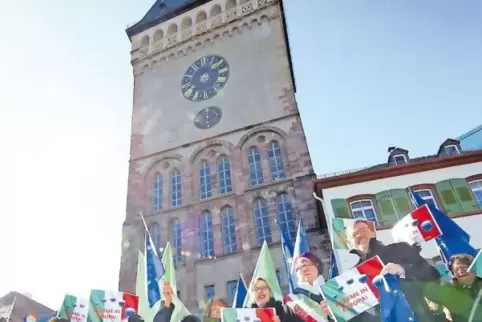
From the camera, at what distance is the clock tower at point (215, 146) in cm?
2225

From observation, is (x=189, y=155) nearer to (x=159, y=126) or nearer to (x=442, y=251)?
(x=159, y=126)

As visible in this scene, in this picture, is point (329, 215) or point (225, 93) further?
point (225, 93)

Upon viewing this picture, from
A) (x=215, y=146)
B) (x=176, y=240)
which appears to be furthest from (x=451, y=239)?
(x=215, y=146)

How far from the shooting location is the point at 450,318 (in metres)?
9.96

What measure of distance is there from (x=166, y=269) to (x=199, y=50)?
65.9ft

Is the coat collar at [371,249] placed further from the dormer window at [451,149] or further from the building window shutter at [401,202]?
the dormer window at [451,149]

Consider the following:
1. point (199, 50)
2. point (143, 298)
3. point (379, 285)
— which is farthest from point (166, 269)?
point (199, 50)

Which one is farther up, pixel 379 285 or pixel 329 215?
pixel 329 215

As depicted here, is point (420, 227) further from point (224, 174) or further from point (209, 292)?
point (224, 174)

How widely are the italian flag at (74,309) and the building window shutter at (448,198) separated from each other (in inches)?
538

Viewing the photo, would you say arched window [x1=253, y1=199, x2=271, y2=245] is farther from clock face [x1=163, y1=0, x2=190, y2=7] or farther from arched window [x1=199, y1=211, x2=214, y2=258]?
clock face [x1=163, y1=0, x2=190, y2=7]

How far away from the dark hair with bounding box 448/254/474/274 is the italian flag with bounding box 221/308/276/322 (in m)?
4.49

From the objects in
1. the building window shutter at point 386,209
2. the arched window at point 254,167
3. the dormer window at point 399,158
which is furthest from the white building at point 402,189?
the arched window at point 254,167

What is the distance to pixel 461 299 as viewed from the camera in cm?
1002
